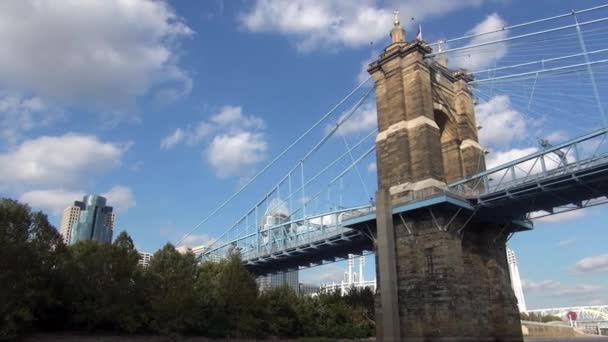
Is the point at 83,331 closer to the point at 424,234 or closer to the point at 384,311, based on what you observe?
the point at 384,311

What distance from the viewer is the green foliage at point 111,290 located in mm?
33906

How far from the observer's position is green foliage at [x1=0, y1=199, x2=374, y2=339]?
33.9 meters

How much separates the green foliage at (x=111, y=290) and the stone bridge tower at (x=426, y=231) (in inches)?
705

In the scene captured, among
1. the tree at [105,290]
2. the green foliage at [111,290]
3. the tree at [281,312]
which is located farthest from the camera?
the tree at [281,312]

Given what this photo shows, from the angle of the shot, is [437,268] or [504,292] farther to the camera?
[504,292]

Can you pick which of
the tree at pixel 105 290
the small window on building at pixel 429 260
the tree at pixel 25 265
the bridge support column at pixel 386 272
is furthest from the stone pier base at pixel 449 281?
the tree at pixel 25 265

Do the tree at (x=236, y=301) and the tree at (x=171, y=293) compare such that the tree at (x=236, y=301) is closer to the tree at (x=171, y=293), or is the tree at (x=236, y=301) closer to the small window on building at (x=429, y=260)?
the tree at (x=171, y=293)

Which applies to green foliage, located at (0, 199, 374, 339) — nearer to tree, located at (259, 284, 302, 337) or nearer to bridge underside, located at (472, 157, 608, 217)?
tree, located at (259, 284, 302, 337)

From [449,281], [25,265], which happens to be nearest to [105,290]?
[25,265]

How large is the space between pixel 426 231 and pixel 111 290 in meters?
25.2

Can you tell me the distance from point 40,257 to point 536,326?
89822 mm

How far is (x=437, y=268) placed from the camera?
104 ft

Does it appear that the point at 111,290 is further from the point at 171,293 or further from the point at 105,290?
the point at 171,293

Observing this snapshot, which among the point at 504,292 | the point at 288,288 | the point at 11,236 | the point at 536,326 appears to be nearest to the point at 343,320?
the point at 288,288
